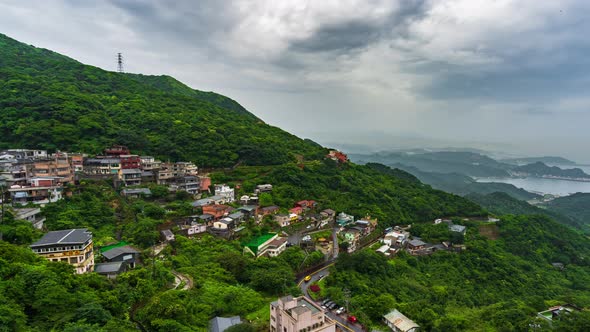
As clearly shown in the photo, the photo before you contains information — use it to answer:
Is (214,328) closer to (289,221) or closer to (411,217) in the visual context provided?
(289,221)

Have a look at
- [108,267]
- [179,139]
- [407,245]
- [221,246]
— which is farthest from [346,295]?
[179,139]

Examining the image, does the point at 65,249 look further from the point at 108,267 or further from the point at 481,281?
the point at 481,281

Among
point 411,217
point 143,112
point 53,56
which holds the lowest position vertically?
point 411,217

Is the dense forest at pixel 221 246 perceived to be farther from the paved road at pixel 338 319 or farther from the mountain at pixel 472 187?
the mountain at pixel 472 187

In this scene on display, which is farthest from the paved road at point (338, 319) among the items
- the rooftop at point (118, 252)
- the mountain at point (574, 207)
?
the mountain at point (574, 207)

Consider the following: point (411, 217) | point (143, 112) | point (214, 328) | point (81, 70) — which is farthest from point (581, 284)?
point (81, 70)

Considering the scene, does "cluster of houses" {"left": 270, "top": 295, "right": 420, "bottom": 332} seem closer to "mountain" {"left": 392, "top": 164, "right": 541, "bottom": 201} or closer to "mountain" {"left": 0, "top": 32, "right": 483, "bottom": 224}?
"mountain" {"left": 0, "top": 32, "right": 483, "bottom": 224}
